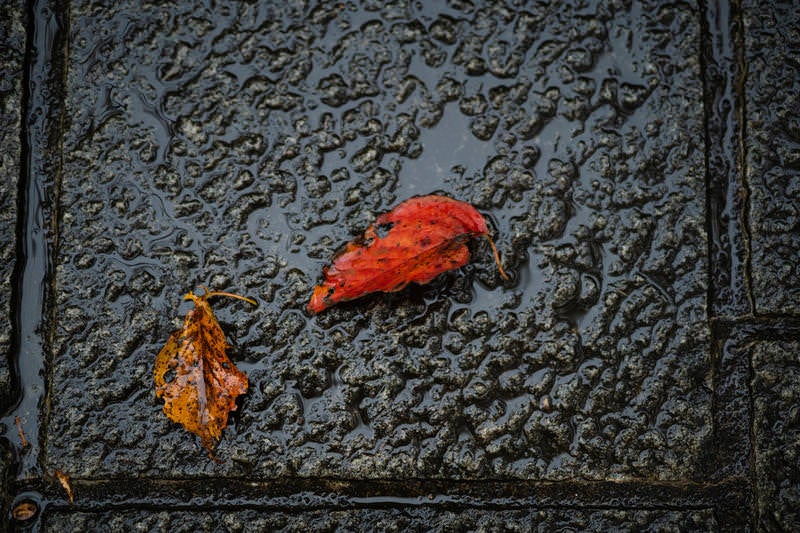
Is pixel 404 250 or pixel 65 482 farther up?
pixel 404 250

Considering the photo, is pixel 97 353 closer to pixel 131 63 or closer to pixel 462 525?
pixel 131 63

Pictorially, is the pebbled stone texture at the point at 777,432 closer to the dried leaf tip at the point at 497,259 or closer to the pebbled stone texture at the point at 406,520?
the pebbled stone texture at the point at 406,520

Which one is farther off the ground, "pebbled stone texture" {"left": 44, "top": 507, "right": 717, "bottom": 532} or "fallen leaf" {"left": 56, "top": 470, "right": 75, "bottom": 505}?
"fallen leaf" {"left": 56, "top": 470, "right": 75, "bottom": 505}

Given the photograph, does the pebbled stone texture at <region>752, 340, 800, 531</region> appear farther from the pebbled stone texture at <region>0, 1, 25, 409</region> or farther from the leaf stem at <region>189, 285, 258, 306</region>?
the pebbled stone texture at <region>0, 1, 25, 409</region>

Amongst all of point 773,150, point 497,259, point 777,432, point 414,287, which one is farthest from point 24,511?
point 773,150

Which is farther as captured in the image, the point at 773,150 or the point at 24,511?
the point at 773,150

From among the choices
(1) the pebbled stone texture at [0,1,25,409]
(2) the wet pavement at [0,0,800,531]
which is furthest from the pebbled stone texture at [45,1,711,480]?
(1) the pebbled stone texture at [0,1,25,409]

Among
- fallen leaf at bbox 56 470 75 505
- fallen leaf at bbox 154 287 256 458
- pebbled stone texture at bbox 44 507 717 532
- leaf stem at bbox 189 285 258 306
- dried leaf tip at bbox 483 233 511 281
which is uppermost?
dried leaf tip at bbox 483 233 511 281

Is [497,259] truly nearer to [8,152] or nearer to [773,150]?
[773,150]
